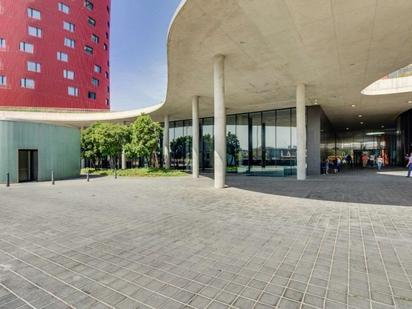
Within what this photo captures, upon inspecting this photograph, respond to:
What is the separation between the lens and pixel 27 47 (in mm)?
38375

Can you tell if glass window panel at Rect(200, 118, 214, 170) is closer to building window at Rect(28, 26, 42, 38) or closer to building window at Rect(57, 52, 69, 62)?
building window at Rect(57, 52, 69, 62)

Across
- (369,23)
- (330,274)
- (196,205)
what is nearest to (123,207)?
(196,205)

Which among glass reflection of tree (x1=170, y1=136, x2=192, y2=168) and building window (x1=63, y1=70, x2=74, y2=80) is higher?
building window (x1=63, y1=70, x2=74, y2=80)

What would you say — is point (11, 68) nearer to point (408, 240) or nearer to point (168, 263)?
point (168, 263)

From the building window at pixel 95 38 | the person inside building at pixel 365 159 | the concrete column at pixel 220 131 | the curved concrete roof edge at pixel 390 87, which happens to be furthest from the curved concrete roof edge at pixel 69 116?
the person inside building at pixel 365 159

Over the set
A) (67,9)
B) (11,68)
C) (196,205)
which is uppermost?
(67,9)

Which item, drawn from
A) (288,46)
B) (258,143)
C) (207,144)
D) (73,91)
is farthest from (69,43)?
(288,46)

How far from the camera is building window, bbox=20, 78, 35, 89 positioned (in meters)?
37.6

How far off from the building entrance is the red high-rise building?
16.2 metres

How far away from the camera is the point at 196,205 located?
8.73m

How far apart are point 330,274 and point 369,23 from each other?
10.1 metres

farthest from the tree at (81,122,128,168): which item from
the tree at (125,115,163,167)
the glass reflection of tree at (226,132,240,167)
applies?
the glass reflection of tree at (226,132,240,167)

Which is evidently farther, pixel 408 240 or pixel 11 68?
pixel 11 68

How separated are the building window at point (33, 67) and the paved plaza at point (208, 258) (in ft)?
133
